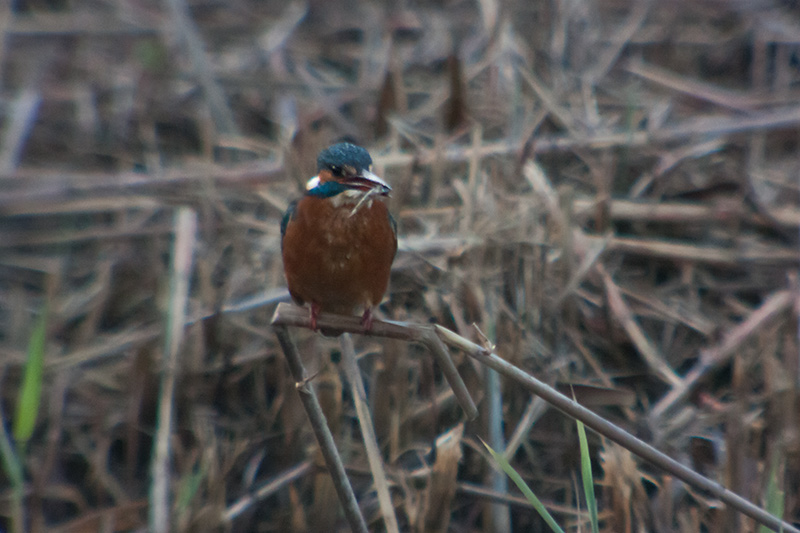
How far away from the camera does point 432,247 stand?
3.18m

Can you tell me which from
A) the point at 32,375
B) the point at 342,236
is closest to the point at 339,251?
the point at 342,236

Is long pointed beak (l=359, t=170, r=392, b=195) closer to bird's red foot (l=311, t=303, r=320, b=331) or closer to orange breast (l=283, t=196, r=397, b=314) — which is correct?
orange breast (l=283, t=196, r=397, b=314)

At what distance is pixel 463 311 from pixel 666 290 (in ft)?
2.91

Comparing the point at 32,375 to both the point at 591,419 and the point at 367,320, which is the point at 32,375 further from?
the point at 591,419

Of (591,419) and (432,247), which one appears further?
(432,247)

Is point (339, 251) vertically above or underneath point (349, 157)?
underneath

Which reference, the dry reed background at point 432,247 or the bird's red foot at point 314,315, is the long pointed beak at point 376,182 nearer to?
the bird's red foot at point 314,315

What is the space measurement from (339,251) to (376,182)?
22 cm

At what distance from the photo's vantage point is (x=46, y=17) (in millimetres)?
4883

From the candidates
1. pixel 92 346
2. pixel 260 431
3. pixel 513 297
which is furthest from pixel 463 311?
pixel 92 346

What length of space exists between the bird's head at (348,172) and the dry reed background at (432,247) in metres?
0.71

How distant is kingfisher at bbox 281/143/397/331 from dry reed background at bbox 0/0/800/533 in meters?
0.55

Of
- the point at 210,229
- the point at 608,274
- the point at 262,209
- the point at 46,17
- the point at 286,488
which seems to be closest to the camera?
the point at 286,488

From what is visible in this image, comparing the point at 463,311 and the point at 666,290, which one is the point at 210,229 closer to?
the point at 463,311
